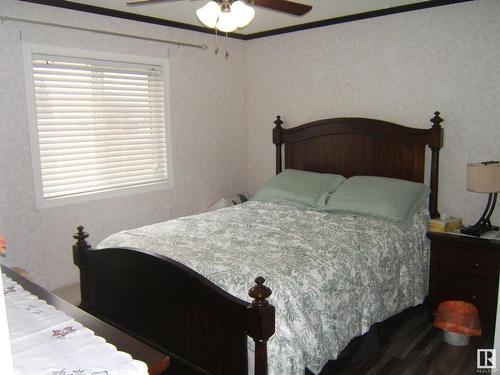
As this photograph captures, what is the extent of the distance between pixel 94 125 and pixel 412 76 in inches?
101

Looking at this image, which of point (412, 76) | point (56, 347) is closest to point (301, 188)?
point (412, 76)

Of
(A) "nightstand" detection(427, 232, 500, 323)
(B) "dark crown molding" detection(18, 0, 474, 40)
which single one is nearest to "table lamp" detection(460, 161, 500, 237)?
(A) "nightstand" detection(427, 232, 500, 323)

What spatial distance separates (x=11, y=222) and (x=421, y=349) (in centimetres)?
285

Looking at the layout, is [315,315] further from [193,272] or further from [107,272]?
[107,272]

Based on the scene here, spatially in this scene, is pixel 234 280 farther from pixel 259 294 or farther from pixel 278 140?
pixel 278 140

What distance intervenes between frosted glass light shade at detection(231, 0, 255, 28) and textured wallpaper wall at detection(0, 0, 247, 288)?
1.66 metres

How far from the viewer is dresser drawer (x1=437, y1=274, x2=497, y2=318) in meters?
2.76

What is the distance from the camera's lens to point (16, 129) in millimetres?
2975

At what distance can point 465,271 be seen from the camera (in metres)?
2.86

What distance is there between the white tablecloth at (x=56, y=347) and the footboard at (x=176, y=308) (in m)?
Answer: 0.69

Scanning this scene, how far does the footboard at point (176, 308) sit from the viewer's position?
5.84ft

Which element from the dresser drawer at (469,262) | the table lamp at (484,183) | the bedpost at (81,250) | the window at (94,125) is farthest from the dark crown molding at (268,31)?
the dresser drawer at (469,262)

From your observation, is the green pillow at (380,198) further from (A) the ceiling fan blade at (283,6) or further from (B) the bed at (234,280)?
(A) the ceiling fan blade at (283,6)

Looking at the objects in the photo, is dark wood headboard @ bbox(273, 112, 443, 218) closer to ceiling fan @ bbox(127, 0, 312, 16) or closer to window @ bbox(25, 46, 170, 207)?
window @ bbox(25, 46, 170, 207)
